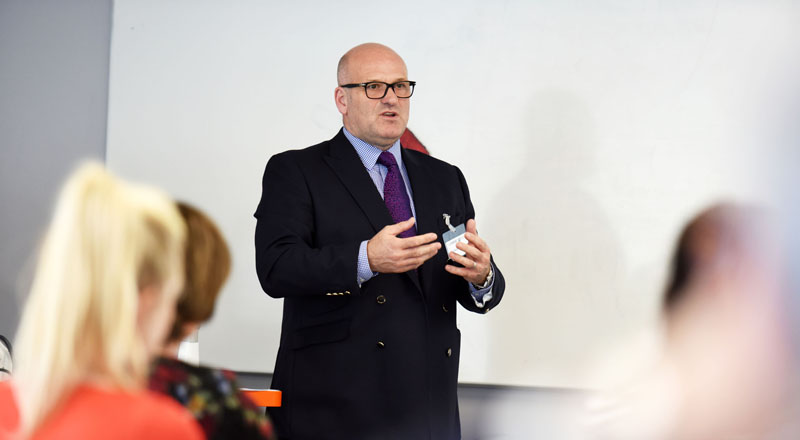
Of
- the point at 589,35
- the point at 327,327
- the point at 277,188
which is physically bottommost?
the point at 327,327

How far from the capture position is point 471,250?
2111 mm

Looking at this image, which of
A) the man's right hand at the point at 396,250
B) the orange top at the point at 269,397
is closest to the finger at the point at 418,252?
the man's right hand at the point at 396,250

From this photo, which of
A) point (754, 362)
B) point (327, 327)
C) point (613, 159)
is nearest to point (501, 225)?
point (613, 159)

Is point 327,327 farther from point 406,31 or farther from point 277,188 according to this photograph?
point 406,31

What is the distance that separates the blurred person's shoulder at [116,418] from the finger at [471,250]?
1200mm

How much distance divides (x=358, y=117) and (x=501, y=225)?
3.61 feet

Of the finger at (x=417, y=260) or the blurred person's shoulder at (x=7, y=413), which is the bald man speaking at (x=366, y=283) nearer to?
the finger at (x=417, y=260)

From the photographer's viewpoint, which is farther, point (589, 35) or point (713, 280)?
point (589, 35)

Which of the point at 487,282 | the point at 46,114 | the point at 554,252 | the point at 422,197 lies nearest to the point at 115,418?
the point at 487,282

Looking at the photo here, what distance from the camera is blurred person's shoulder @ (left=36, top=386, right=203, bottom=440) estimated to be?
93cm

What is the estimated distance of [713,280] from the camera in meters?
2.95

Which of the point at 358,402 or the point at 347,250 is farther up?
the point at 347,250

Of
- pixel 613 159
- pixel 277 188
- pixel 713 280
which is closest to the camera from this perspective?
pixel 277 188

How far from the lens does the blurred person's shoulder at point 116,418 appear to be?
3.06 ft
